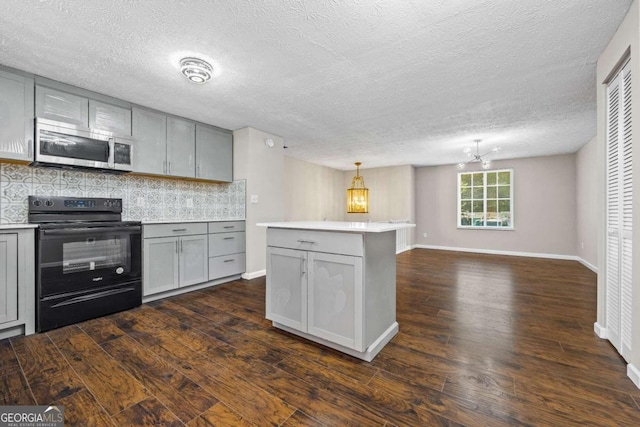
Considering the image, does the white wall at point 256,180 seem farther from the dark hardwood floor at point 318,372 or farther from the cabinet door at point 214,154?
the dark hardwood floor at point 318,372

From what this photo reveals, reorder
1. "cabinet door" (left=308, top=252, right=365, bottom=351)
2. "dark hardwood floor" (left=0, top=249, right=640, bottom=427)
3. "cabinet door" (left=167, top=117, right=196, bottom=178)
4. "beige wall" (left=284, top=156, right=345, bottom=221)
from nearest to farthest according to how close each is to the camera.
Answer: "dark hardwood floor" (left=0, top=249, right=640, bottom=427) → "cabinet door" (left=308, top=252, right=365, bottom=351) → "cabinet door" (left=167, top=117, right=196, bottom=178) → "beige wall" (left=284, top=156, right=345, bottom=221)

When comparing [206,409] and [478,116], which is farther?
[478,116]

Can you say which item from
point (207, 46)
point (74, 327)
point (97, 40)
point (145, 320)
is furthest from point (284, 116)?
point (74, 327)

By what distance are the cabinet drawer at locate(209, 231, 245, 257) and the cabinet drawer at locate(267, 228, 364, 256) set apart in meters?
1.73

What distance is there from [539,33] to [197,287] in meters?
4.33

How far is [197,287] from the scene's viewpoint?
373cm

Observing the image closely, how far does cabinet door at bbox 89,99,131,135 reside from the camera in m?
2.94

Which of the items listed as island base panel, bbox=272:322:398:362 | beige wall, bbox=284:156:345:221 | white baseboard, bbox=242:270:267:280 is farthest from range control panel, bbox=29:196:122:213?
beige wall, bbox=284:156:345:221

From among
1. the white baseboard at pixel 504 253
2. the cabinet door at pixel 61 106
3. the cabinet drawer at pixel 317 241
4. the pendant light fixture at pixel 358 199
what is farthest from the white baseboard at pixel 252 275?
the white baseboard at pixel 504 253

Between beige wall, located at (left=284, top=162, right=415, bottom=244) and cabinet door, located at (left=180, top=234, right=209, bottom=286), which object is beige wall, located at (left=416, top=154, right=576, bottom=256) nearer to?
beige wall, located at (left=284, top=162, right=415, bottom=244)

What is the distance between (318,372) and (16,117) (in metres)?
3.34

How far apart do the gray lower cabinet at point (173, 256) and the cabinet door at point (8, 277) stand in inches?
39.2

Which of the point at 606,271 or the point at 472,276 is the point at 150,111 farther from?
the point at 472,276

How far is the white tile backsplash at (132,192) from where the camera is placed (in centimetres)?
268
